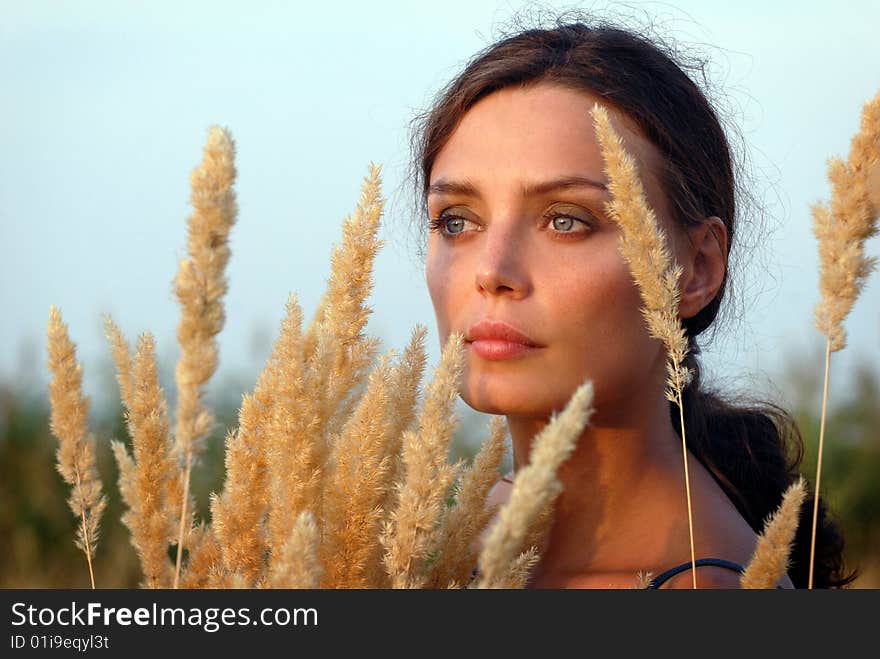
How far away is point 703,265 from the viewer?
236 cm

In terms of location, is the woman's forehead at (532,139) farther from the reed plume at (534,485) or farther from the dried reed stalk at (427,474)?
the reed plume at (534,485)

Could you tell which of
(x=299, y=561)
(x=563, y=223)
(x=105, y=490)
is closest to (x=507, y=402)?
(x=563, y=223)

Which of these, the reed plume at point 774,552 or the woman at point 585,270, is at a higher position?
the woman at point 585,270

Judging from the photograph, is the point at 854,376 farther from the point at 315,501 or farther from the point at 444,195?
the point at 315,501

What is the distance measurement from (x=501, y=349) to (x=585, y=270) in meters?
0.24

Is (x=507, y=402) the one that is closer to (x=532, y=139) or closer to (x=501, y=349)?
(x=501, y=349)

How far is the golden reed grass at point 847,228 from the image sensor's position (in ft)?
4.98

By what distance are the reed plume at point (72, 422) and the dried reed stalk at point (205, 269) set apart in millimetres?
368

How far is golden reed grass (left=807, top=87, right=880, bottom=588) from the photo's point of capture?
152cm

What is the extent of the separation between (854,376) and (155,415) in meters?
4.68

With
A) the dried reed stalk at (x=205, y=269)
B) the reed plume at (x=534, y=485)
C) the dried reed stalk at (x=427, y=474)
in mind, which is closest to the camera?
the reed plume at (x=534, y=485)

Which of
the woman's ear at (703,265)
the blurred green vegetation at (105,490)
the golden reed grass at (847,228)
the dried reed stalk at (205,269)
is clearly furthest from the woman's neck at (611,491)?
the blurred green vegetation at (105,490)
